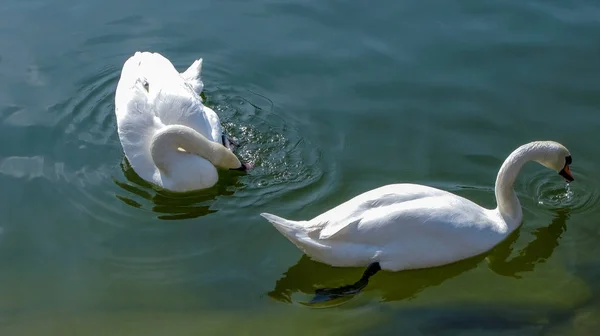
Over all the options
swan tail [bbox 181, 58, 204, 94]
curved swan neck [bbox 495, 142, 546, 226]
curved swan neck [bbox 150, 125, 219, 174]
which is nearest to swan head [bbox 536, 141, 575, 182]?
curved swan neck [bbox 495, 142, 546, 226]

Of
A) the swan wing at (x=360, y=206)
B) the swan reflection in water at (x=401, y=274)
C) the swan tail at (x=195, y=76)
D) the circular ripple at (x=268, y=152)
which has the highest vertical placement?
the swan tail at (x=195, y=76)

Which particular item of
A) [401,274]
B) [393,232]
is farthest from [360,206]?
[401,274]

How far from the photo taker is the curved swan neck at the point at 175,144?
7457mm

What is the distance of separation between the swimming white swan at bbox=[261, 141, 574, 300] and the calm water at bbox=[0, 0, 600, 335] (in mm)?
255

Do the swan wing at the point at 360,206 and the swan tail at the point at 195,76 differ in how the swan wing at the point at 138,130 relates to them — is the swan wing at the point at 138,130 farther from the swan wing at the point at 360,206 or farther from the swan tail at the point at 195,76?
the swan wing at the point at 360,206

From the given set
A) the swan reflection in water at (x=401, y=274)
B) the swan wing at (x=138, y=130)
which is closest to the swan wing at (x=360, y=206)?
the swan reflection in water at (x=401, y=274)

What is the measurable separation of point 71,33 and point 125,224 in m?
3.82

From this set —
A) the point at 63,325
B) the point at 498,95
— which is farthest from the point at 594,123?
the point at 63,325

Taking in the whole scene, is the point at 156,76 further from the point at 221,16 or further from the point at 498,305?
the point at 498,305

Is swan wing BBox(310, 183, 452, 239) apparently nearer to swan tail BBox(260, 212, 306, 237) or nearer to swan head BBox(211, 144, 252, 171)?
swan tail BBox(260, 212, 306, 237)

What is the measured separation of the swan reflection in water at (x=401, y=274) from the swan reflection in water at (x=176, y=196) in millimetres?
1199

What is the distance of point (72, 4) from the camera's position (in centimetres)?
1090

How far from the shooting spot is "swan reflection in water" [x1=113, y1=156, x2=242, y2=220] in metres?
7.43

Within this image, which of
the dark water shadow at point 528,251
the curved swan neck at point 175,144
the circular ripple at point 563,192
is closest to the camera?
the dark water shadow at point 528,251
